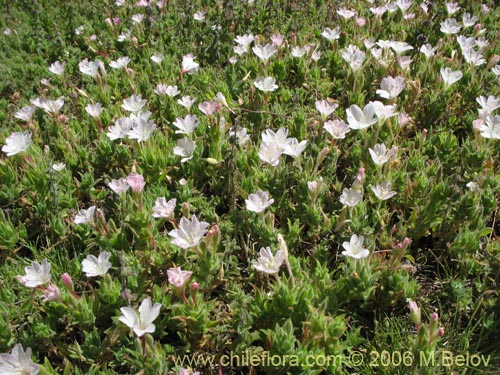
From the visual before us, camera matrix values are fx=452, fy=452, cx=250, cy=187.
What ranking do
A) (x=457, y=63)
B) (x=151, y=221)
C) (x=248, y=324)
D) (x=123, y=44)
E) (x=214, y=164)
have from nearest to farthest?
(x=248, y=324) → (x=151, y=221) → (x=214, y=164) → (x=457, y=63) → (x=123, y=44)

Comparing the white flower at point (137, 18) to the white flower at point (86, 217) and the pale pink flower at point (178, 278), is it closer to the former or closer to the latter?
the white flower at point (86, 217)

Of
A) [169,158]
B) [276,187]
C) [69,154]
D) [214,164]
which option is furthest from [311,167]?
[69,154]

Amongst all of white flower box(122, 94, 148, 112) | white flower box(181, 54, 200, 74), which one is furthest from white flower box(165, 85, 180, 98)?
white flower box(181, 54, 200, 74)

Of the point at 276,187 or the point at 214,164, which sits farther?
the point at 214,164

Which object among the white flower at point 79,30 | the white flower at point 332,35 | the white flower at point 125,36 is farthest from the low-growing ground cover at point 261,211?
the white flower at point 79,30

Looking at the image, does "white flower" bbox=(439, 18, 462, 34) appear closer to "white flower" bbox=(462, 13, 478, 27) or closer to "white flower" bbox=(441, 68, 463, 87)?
"white flower" bbox=(462, 13, 478, 27)

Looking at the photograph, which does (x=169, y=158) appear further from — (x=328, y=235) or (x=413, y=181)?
(x=413, y=181)

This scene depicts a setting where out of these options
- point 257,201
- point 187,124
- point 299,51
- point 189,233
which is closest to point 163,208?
point 189,233
